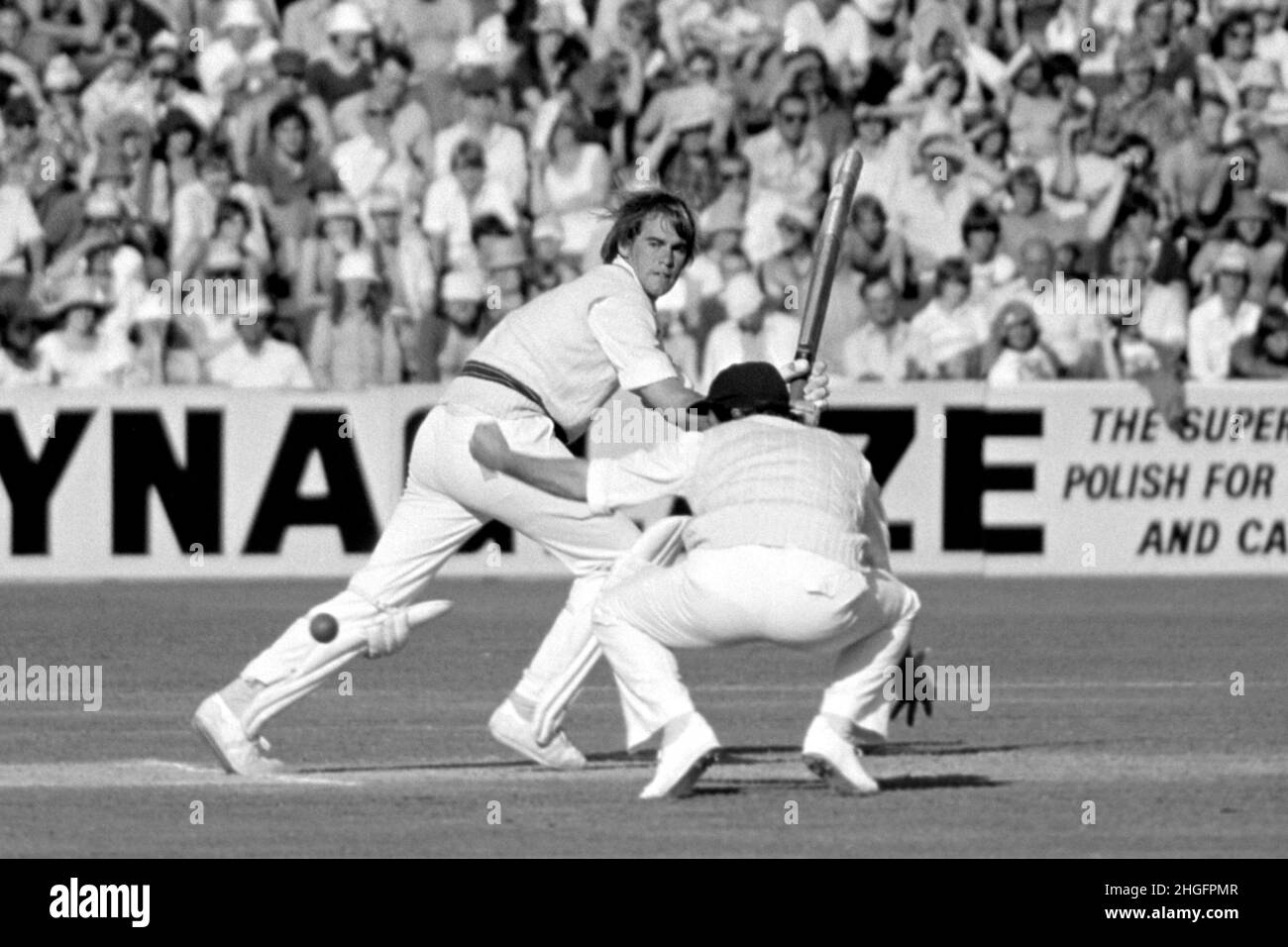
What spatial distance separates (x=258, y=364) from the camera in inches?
724

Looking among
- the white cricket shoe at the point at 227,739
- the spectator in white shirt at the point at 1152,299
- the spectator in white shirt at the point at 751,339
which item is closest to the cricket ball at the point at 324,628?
the white cricket shoe at the point at 227,739

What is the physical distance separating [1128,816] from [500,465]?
7.51 feet

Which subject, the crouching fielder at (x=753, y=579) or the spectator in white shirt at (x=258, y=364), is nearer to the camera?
the crouching fielder at (x=753, y=579)

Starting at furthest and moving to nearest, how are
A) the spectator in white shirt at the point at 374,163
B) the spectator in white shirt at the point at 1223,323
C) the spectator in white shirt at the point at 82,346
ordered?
1. the spectator in white shirt at the point at 374,163
2. the spectator in white shirt at the point at 1223,323
3. the spectator in white shirt at the point at 82,346

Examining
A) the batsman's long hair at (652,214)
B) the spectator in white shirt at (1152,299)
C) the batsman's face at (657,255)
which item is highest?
the batsman's long hair at (652,214)

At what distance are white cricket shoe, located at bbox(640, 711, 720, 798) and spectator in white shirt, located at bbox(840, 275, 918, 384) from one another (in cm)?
925

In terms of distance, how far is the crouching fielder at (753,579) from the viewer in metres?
9.20

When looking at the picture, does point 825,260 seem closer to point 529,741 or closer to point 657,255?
point 657,255

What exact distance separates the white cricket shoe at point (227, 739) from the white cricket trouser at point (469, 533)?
187 mm

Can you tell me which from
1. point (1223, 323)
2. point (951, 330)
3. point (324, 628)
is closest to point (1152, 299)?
point (1223, 323)

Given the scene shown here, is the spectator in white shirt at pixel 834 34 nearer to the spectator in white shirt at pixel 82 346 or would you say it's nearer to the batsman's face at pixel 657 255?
the spectator in white shirt at pixel 82 346

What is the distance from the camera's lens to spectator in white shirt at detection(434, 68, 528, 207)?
20.0 meters

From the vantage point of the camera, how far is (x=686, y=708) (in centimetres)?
923

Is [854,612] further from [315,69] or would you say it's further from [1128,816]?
[315,69]
